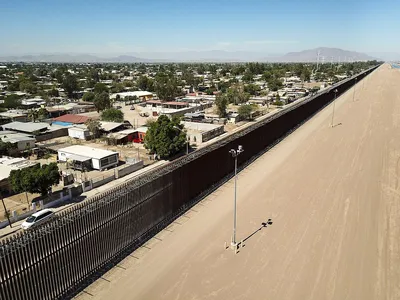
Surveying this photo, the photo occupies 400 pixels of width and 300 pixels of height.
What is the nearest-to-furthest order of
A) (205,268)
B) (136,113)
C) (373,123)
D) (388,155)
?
1. (205,268)
2. (388,155)
3. (373,123)
4. (136,113)

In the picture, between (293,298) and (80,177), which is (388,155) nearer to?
(293,298)

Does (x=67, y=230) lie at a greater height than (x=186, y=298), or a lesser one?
greater

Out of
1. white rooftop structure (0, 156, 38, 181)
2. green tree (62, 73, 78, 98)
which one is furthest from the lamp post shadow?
green tree (62, 73, 78, 98)

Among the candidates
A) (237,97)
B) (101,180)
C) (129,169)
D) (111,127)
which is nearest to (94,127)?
(111,127)

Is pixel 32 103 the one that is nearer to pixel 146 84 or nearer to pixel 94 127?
pixel 94 127

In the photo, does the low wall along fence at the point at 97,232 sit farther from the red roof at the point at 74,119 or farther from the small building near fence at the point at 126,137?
the red roof at the point at 74,119

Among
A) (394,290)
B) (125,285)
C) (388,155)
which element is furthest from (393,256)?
(388,155)

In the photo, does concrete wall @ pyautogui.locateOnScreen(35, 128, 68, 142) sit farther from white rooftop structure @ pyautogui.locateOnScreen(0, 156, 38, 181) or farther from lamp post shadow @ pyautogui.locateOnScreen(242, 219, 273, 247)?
lamp post shadow @ pyautogui.locateOnScreen(242, 219, 273, 247)
